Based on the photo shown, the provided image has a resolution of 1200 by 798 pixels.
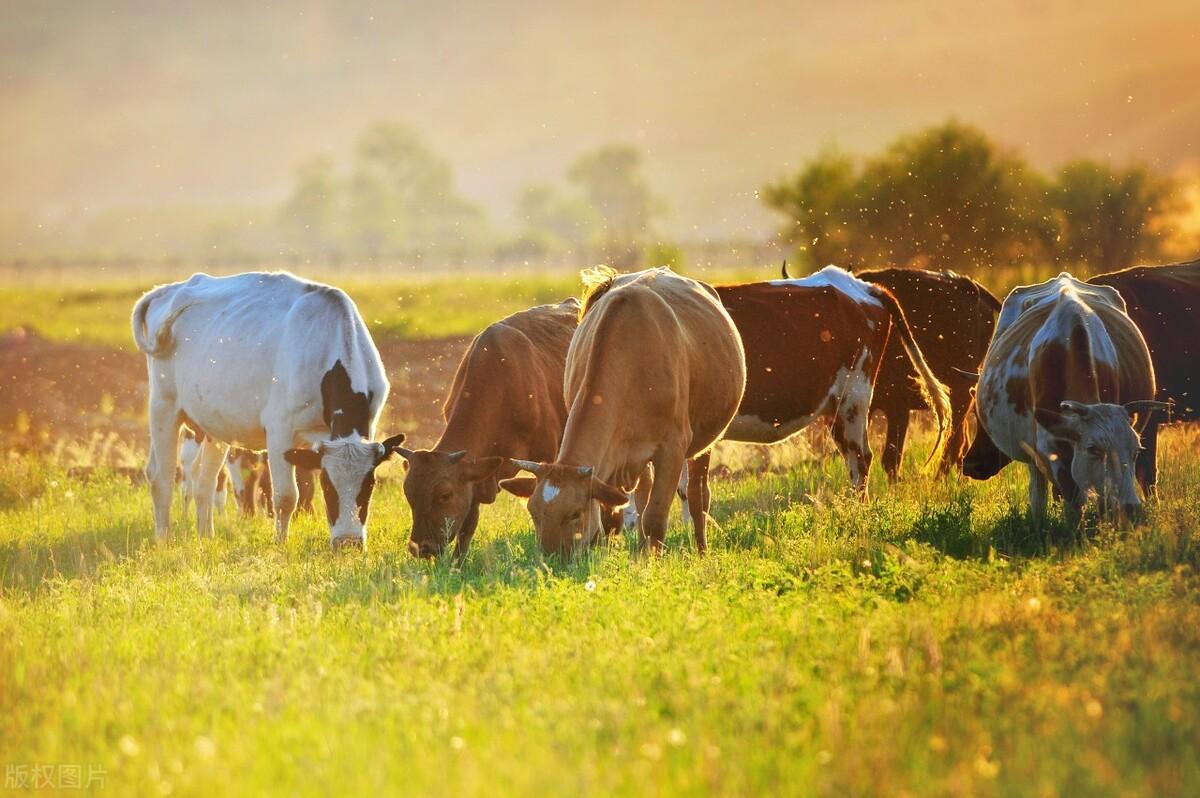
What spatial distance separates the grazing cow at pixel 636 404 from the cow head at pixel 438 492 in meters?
0.82

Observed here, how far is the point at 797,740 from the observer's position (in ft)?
15.1

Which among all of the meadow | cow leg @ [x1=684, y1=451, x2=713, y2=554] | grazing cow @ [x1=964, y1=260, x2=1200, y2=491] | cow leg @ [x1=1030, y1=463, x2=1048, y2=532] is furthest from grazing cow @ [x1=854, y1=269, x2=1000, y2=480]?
cow leg @ [x1=1030, y1=463, x2=1048, y2=532]

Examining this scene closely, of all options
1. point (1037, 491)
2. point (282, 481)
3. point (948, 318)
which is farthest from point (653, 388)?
point (948, 318)

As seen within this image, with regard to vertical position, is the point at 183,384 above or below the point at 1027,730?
above

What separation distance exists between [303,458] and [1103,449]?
5.83m

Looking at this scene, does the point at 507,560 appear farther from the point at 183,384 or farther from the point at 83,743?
the point at 183,384

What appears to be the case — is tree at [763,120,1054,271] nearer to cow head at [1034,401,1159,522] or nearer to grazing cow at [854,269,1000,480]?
grazing cow at [854,269,1000,480]

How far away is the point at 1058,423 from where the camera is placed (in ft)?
28.8

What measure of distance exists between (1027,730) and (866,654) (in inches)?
38.4

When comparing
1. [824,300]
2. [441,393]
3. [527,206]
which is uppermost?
[527,206]

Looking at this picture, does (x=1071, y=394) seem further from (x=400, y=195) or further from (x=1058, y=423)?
(x=400, y=195)

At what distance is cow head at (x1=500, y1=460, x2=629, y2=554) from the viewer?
8.01 m

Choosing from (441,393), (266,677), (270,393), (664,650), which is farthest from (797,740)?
(441,393)

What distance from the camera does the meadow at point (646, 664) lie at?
4531 mm
